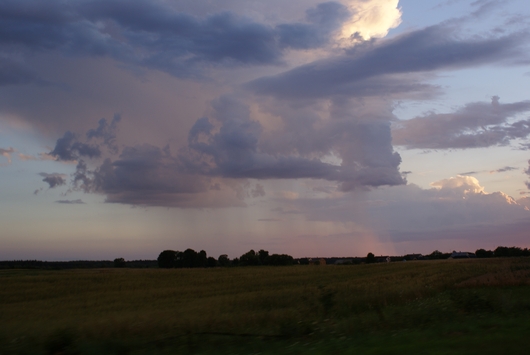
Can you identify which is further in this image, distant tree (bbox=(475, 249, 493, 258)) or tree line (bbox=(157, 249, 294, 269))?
distant tree (bbox=(475, 249, 493, 258))

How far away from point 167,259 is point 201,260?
8130 millimetres

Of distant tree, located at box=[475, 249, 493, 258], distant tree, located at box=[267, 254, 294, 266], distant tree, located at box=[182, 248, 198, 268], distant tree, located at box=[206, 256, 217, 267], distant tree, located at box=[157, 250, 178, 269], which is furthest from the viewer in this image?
distant tree, located at box=[475, 249, 493, 258]

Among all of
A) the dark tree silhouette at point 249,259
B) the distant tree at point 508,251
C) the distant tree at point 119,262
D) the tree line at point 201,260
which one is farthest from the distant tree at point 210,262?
the distant tree at point 508,251

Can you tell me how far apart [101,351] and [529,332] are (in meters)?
9.76

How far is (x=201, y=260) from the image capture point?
379 feet

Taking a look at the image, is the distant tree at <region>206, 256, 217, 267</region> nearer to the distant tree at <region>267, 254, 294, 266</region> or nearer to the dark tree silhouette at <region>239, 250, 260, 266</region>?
the dark tree silhouette at <region>239, 250, 260, 266</region>

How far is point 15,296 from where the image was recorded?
33344 mm

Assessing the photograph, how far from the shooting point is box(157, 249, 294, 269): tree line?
115 m

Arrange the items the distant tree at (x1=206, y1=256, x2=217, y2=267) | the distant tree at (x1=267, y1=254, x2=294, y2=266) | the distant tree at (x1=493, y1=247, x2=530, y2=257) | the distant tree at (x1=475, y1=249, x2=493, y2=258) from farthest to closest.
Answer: the distant tree at (x1=475, y1=249, x2=493, y2=258) → the distant tree at (x1=493, y1=247, x2=530, y2=257) → the distant tree at (x1=206, y1=256, x2=217, y2=267) → the distant tree at (x1=267, y1=254, x2=294, y2=266)

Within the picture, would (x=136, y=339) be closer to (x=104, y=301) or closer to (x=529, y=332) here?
(x=529, y=332)

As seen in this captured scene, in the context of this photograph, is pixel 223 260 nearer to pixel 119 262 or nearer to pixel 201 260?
pixel 201 260

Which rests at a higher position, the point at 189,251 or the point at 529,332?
the point at 189,251

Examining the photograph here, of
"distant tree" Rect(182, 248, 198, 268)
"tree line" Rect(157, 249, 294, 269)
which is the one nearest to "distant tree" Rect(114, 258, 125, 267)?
"tree line" Rect(157, 249, 294, 269)

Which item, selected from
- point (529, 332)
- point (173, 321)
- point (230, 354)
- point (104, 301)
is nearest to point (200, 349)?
point (230, 354)
